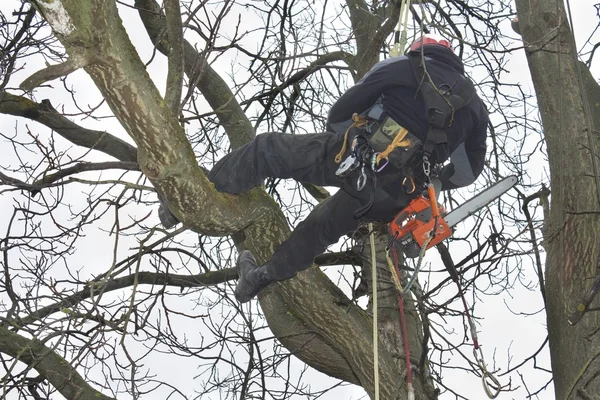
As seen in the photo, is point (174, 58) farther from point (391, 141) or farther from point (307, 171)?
point (391, 141)

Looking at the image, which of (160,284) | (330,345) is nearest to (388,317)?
(330,345)

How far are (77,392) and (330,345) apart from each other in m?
1.58

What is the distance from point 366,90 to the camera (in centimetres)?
335

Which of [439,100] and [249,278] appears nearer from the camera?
[439,100]

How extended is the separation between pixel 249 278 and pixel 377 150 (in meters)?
1.14

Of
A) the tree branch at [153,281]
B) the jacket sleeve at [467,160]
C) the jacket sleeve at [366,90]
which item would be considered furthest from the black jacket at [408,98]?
the tree branch at [153,281]

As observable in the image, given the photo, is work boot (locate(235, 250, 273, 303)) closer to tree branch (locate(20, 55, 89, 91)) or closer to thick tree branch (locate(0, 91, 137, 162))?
thick tree branch (locate(0, 91, 137, 162))

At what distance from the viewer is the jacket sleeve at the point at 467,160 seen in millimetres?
3750

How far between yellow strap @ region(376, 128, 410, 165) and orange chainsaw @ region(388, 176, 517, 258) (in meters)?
0.24

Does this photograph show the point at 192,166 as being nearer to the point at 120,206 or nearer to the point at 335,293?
the point at 120,206

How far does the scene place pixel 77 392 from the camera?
14.7ft

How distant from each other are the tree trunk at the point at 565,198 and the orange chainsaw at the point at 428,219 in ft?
1.76

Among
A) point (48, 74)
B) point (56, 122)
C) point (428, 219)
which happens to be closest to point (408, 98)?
point (428, 219)

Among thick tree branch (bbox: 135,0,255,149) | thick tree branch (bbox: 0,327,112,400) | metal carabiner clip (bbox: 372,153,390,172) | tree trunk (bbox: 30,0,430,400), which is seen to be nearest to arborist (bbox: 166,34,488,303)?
metal carabiner clip (bbox: 372,153,390,172)
